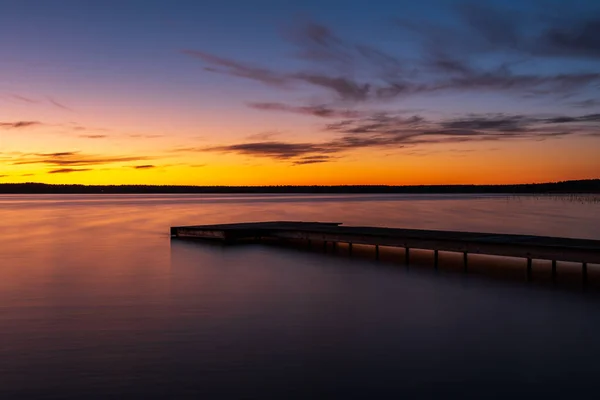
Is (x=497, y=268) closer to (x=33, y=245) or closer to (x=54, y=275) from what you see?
(x=54, y=275)

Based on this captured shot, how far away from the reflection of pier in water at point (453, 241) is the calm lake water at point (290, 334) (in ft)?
3.50

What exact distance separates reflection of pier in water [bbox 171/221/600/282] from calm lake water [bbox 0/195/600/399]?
1.07 m

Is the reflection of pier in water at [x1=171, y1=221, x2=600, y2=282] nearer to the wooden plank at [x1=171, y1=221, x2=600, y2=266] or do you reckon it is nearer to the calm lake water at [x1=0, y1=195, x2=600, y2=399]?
the wooden plank at [x1=171, y1=221, x2=600, y2=266]

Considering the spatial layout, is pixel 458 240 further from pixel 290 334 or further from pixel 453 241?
pixel 290 334

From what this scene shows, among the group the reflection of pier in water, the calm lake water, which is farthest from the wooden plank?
the calm lake water

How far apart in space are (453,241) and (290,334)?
28.9 ft

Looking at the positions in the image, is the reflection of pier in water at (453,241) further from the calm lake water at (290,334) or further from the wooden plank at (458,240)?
the calm lake water at (290,334)

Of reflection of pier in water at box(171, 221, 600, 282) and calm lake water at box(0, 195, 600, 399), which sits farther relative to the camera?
reflection of pier in water at box(171, 221, 600, 282)

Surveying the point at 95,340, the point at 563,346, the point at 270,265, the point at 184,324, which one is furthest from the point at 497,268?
the point at 95,340

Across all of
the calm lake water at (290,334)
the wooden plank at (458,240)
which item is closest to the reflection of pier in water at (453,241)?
the wooden plank at (458,240)

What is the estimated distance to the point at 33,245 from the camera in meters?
27.3

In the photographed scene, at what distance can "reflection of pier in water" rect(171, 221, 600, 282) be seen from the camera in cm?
1472

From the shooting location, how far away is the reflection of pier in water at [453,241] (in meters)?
14.7

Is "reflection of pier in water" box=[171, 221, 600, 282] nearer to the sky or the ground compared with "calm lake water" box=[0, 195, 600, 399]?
nearer to the sky
